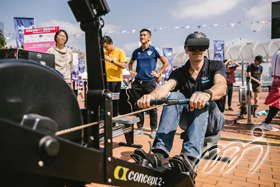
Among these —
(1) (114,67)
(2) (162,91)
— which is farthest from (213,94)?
(1) (114,67)

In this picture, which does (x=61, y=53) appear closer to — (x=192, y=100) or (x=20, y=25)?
(x=192, y=100)

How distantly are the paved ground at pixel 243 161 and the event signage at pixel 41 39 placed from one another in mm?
4400

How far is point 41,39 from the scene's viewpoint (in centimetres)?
704

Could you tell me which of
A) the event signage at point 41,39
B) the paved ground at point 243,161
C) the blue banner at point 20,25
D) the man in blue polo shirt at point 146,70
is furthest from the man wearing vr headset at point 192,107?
the blue banner at point 20,25

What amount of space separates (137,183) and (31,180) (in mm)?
615

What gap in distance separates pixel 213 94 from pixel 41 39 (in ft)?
21.6

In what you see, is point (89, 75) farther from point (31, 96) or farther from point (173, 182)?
point (173, 182)

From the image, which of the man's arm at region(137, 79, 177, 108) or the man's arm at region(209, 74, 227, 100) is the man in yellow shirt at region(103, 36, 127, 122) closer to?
the man's arm at region(137, 79, 177, 108)

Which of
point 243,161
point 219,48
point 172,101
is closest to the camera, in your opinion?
point 172,101

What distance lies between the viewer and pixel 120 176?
1218mm

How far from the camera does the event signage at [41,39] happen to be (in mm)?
6938

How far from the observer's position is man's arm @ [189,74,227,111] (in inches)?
64.0

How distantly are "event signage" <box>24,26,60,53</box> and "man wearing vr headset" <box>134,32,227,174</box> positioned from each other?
5.59 metres

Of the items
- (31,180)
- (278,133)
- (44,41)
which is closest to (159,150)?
(31,180)
